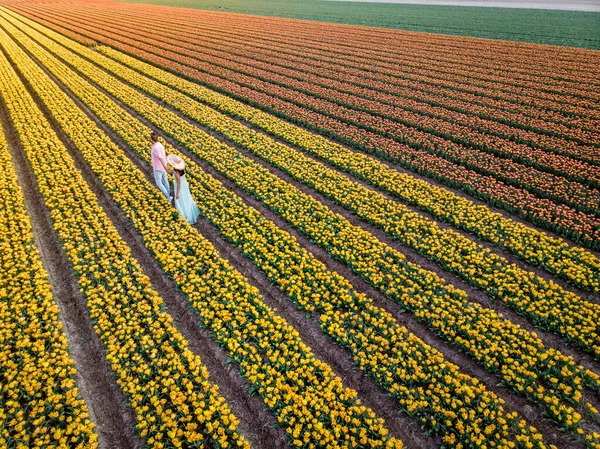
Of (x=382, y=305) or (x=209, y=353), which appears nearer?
(x=209, y=353)

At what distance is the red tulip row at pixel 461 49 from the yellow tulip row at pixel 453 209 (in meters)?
16.9

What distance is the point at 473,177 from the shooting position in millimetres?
12727

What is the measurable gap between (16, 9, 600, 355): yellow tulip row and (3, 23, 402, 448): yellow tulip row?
4367mm

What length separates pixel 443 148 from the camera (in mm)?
14898

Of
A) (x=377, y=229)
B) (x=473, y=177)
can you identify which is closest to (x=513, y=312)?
(x=377, y=229)

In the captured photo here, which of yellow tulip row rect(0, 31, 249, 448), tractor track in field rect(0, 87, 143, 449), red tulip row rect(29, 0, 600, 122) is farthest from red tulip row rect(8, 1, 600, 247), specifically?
tractor track in field rect(0, 87, 143, 449)

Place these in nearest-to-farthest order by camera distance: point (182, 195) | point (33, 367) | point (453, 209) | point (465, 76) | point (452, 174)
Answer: point (33, 367), point (182, 195), point (453, 209), point (452, 174), point (465, 76)

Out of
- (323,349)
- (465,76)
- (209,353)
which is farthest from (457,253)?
(465,76)

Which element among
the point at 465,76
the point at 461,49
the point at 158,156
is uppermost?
the point at 461,49

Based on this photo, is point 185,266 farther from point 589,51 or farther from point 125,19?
point 125,19

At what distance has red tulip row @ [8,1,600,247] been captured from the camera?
10.2 meters

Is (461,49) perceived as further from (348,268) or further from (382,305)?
(382,305)

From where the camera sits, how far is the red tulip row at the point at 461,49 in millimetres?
24922

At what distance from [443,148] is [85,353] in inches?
563
